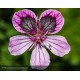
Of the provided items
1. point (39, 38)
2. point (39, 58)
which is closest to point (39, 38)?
point (39, 38)

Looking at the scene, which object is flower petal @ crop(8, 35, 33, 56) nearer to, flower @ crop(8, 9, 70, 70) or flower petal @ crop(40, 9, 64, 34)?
flower @ crop(8, 9, 70, 70)

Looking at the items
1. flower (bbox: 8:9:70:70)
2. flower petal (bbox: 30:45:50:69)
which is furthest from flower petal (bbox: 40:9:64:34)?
flower petal (bbox: 30:45:50:69)

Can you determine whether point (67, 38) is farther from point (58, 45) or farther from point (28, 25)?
point (28, 25)

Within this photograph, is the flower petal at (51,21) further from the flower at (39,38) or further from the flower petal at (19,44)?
the flower petal at (19,44)

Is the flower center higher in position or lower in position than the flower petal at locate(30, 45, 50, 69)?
higher

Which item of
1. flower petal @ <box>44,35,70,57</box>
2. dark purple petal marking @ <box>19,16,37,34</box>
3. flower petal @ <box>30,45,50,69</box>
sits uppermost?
dark purple petal marking @ <box>19,16,37,34</box>

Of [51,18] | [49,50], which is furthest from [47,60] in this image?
[51,18]
